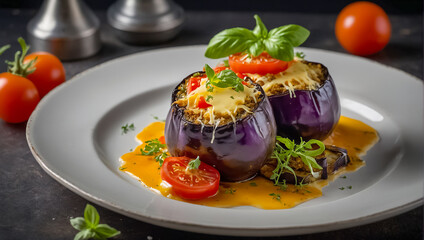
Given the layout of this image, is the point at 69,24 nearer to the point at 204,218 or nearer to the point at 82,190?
the point at 82,190

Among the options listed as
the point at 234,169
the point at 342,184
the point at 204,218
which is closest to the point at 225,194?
the point at 234,169

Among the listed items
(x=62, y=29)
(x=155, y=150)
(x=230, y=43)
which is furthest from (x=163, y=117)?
(x=62, y=29)

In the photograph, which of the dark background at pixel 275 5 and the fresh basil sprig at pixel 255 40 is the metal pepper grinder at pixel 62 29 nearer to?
the dark background at pixel 275 5

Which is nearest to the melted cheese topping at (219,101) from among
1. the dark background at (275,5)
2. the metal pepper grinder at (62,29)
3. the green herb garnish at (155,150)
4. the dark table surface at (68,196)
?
the green herb garnish at (155,150)

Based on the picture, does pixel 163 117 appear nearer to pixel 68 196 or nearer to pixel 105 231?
pixel 68 196

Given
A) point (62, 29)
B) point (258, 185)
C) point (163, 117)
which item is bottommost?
point (163, 117)

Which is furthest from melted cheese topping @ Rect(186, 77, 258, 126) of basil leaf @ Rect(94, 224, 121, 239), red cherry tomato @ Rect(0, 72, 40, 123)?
red cherry tomato @ Rect(0, 72, 40, 123)

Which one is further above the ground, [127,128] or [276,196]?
[276,196]

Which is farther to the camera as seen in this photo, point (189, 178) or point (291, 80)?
point (291, 80)
